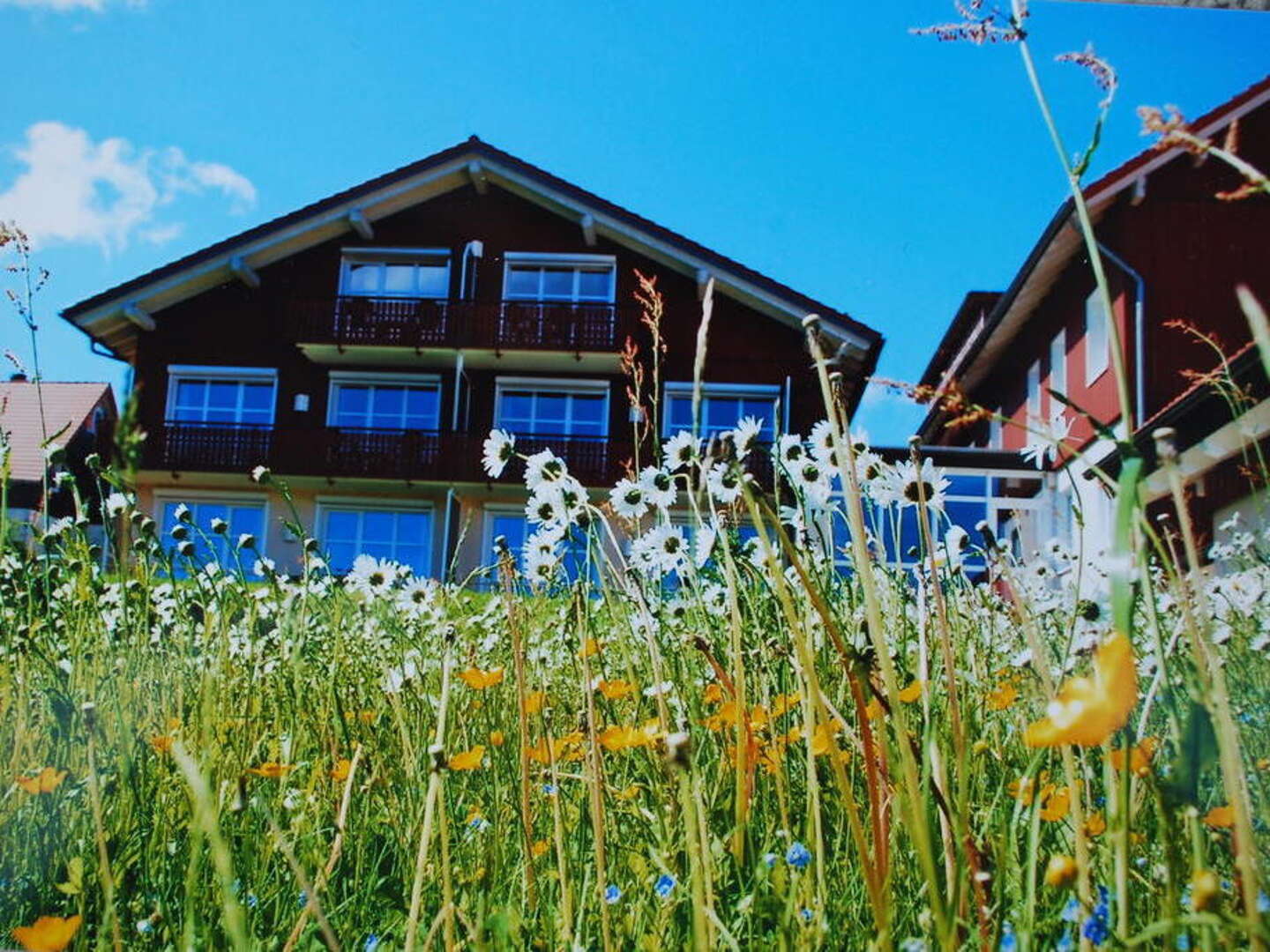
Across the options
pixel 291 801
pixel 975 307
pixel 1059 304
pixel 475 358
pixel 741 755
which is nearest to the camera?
pixel 741 755

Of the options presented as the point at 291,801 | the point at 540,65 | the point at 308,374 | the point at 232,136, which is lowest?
the point at 291,801

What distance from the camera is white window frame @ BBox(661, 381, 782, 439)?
1478mm

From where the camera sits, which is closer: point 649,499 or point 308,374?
point 649,499

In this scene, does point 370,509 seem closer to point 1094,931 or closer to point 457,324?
point 457,324

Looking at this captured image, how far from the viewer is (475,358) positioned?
1570 mm

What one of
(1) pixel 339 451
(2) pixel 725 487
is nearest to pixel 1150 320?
(2) pixel 725 487

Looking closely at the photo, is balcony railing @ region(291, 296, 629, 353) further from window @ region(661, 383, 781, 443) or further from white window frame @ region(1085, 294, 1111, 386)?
white window frame @ region(1085, 294, 1111, 386)

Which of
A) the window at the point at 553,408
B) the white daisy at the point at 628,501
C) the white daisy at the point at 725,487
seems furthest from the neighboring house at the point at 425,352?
the white daisy at the point at 725,487

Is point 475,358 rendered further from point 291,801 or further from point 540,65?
point 291,801

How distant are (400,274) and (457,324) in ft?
0.38

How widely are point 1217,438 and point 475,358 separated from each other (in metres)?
0.94

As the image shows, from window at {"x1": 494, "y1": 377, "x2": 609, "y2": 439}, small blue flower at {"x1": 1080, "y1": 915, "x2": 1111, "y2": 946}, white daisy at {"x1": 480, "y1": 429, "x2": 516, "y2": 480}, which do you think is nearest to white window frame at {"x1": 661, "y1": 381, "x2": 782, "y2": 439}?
window at {"x1": 494, "y1": 377, "x2": 609, "y2": 439}

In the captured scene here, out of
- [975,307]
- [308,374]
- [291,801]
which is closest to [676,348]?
[975,307]

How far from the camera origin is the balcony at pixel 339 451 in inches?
56.4
